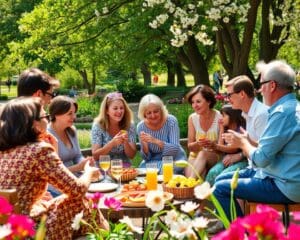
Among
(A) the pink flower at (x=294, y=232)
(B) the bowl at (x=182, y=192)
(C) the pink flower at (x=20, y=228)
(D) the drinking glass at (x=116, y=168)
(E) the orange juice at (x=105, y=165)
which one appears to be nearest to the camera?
(A) the pink flower at (x=294, y=232)

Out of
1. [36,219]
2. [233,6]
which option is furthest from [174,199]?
[233,6]

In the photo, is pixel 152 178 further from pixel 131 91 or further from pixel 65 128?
pixel 131 91

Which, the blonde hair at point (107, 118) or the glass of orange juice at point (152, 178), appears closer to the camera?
the glass of orange juice at point (152, 178)

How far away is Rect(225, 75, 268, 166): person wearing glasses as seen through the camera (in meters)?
4.70

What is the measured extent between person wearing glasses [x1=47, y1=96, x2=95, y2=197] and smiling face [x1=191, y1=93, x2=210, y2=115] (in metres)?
1.40

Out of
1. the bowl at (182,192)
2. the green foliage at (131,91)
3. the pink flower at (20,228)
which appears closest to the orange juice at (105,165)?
the bowl at (182,192)

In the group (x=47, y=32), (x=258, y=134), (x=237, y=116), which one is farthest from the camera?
(x=47, y=32)

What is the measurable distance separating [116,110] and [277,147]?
2036 millimetres

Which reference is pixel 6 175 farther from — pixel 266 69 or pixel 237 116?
pixel 237 116

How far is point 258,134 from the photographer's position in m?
4.71

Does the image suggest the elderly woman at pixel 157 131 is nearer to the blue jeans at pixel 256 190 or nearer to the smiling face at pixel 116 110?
the smiling face at pixel 116 110

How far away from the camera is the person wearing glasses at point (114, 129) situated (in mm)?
5289

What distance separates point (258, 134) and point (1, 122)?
2.52m

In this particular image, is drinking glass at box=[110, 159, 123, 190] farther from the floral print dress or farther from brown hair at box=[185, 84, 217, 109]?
brown hair at box=[185, 84, 217, 109]
